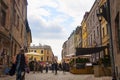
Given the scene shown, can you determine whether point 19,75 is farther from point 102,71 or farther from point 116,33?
point 102,71

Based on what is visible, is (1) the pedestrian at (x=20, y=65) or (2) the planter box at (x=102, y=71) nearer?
(1) the pedestrian at (x=20, y=65)

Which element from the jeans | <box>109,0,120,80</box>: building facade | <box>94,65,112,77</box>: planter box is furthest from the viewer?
<box>94,65,112,77</box>: planter box

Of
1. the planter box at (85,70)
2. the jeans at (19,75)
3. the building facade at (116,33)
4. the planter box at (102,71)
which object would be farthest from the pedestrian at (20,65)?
the planter box at (85,70)

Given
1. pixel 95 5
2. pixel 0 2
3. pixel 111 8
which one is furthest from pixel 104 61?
pixel 95 5

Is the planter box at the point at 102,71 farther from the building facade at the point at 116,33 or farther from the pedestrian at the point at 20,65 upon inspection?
the pedestrian at the point at 20,65

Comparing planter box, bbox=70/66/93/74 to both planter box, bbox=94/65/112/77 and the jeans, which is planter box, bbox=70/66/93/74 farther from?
the jeans

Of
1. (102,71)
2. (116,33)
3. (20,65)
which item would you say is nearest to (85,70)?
(102,71)

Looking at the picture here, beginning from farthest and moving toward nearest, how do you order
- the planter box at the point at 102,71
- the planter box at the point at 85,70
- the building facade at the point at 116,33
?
the planter box at the point at 85,70 → the planter box at the point at 102,71 → the building facade at the point at 116,33

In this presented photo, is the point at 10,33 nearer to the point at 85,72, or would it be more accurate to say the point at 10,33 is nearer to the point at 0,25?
the point at 0,25

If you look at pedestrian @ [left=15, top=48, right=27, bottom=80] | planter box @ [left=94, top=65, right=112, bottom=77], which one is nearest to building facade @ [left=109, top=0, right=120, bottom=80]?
pedestrian @ [left=15, top=48, right=27, bottom=80]

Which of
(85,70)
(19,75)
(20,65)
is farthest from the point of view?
(85,70)

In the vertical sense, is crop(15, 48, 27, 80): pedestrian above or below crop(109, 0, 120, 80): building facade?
below

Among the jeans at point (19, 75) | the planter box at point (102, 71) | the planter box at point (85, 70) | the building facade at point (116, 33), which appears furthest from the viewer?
the planter box at point (85, 70)

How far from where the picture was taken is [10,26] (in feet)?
79.9
